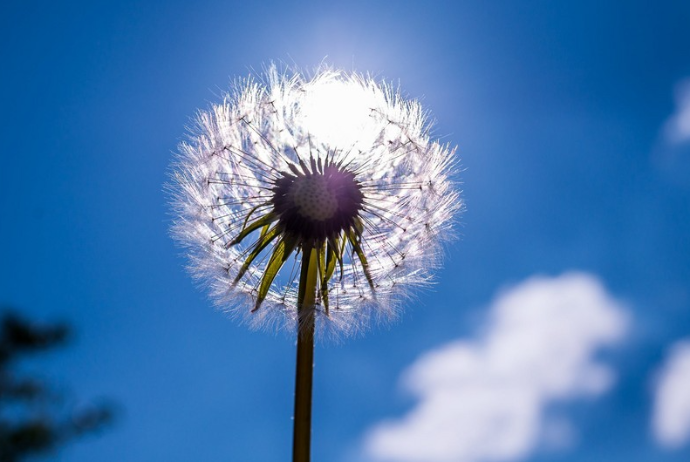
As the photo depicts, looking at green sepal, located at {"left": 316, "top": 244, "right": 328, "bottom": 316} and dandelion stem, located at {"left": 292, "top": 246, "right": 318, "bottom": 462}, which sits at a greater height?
green sepal, located at {"left": 316, "top": 244, "right": 328, "bottom": 316}

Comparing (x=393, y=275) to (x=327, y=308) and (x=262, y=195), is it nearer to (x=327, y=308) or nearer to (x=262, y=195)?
(x=327, y=308)

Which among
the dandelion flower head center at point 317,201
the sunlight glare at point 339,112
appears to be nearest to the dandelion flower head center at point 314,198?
the dandelion flower head center at point 317,201

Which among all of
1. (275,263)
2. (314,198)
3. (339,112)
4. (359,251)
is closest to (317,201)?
(314,198)

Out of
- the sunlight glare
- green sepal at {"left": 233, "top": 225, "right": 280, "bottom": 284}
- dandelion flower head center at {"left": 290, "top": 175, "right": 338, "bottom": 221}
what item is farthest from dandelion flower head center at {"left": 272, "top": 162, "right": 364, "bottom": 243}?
the sunlight glare

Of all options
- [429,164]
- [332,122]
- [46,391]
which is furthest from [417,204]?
[46,391]

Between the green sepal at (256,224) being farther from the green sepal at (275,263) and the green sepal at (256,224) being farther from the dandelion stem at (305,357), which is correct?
the dandelion stem at (305,357)

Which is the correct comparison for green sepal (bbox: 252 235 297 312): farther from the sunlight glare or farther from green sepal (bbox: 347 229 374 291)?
the sunlight glare
